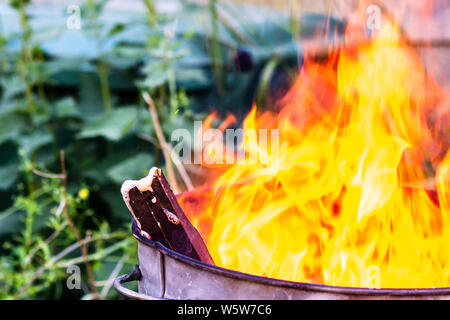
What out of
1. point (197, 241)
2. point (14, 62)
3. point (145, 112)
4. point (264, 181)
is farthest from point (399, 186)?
point (14, 62)

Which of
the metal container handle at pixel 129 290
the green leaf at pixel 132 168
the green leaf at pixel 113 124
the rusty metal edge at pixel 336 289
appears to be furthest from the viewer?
the green leaf at pixel 132 168

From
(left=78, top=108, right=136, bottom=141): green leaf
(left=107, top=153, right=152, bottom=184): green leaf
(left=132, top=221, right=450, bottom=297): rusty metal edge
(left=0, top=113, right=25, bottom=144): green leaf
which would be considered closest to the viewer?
(left=132, top=221, right=450, bottom=297): rusty metal edge

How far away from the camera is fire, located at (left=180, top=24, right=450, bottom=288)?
1438mm

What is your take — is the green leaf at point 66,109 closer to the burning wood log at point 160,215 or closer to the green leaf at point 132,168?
the green leaf at point 132,168

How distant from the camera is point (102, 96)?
9.73 ft

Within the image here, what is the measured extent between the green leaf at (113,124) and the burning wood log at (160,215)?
1.21 meters

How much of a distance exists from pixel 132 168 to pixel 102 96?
54 cm

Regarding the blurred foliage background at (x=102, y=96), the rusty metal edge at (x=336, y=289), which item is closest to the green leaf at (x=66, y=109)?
the blurred foliage background at (x=102, y=96)

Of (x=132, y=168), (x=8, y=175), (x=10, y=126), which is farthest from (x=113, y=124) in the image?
(x=8, y=175)

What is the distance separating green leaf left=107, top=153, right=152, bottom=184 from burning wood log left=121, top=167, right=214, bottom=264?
1324 mm

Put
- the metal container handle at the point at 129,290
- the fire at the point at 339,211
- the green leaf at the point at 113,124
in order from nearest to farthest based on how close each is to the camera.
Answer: the metal container handle at the point at 129,290 → the fire at the point at 339,211 → the green leaf at the point at 113,124

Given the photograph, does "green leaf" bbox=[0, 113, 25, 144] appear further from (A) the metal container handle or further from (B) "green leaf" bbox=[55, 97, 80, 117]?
(A) the metal container handle

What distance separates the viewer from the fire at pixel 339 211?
1438mm

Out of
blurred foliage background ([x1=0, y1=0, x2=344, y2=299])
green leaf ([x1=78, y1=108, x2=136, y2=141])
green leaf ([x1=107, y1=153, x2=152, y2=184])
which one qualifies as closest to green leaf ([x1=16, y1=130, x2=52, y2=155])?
blurred foliage background ([x1=0, y1=0, x2=344, y2=299])
